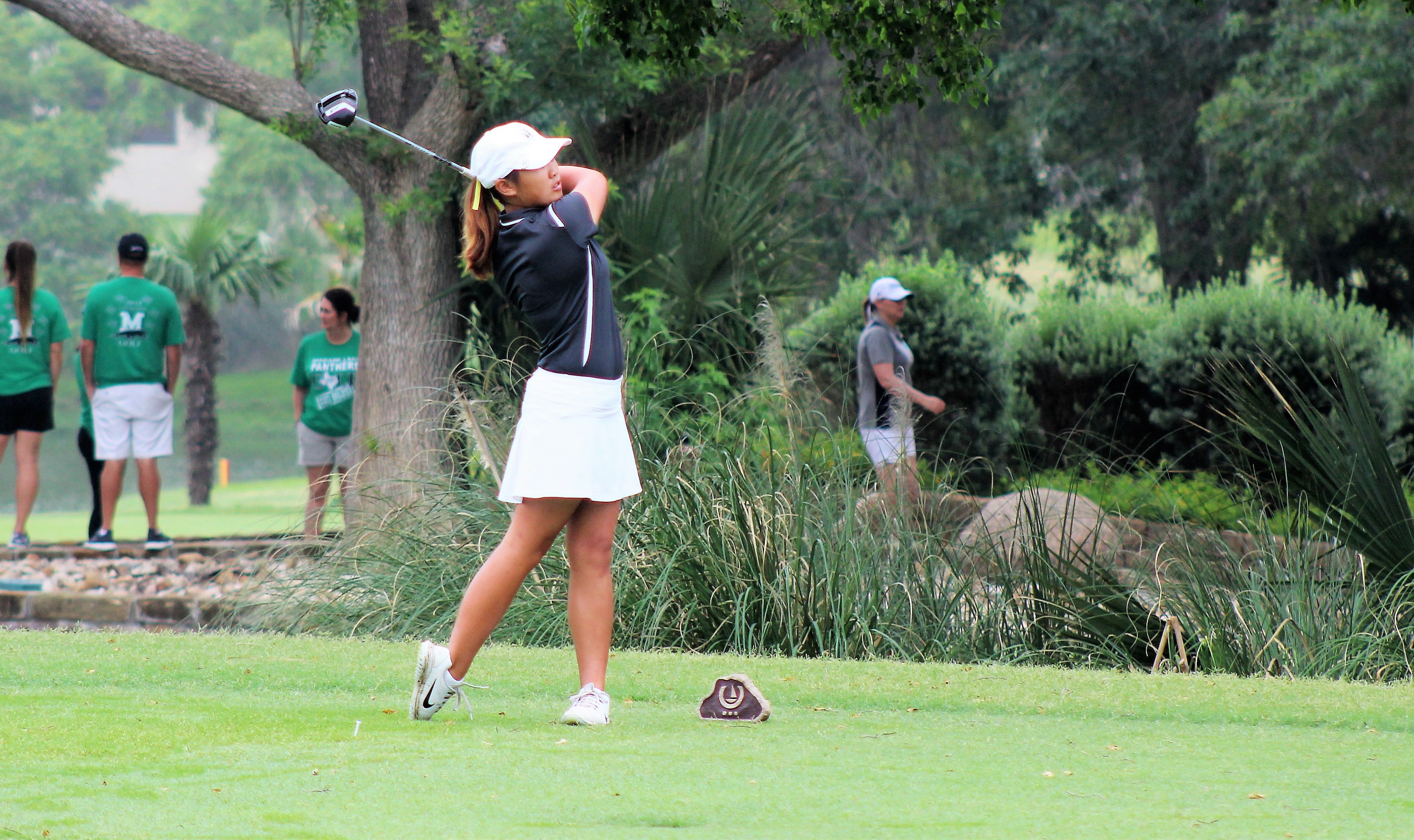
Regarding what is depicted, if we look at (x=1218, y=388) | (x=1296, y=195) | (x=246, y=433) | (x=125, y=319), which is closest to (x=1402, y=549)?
(x=1218, y=388)

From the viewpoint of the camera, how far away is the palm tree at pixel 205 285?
26094 millimetres

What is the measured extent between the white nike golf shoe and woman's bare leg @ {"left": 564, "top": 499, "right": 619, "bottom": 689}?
0.36 meters

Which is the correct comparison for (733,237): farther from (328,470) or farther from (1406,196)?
(1406,196)

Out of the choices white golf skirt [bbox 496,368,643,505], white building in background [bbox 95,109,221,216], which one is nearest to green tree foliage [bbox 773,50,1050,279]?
white golf skirt [bbox 496,368,643,505]

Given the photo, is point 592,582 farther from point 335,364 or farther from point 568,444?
point 335,364

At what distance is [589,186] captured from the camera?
4.33 metres

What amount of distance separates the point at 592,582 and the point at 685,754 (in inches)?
30.7

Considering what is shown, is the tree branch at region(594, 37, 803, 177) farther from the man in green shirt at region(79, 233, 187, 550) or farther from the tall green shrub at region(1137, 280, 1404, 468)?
the tall green shrub at region(1137, 280, 1404, 468)

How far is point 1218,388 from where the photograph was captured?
7004 millimetres

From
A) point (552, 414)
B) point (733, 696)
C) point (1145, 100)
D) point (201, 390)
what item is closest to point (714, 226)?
point (552, 414)

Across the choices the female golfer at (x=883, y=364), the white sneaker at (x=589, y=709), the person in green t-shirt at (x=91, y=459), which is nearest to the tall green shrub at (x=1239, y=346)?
the female golfer at (x=883, y=364)

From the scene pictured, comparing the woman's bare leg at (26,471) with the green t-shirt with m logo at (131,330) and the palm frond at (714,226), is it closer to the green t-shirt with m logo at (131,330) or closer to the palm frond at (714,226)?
the green t-shirt with m logo at (131,330)

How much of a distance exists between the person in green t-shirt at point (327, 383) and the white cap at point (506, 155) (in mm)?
6674

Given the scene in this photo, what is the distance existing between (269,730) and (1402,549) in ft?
15.2
